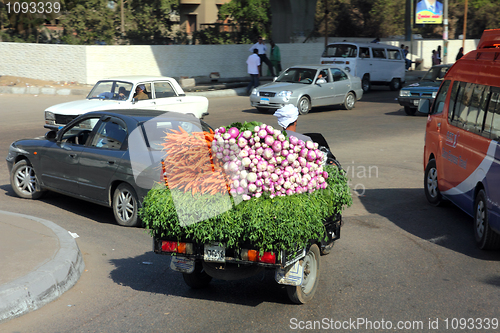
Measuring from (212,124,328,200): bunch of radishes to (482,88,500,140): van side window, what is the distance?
2583 millimetres

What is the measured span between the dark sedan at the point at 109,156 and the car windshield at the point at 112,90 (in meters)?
4.43

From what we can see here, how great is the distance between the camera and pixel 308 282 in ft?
16.4

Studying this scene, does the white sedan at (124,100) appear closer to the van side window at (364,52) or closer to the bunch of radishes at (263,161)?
the bunch of radishes at (263,161)

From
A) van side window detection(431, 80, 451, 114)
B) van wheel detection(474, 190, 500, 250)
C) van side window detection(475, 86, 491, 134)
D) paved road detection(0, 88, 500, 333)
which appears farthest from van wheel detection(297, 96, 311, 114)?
van wheel detection(474, 190, 500, 250)

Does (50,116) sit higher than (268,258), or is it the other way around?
(50,116)

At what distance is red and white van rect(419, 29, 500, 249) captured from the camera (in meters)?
6.16

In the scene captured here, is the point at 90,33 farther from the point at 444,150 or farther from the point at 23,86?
the point at 444,150

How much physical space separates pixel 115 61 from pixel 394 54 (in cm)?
1407

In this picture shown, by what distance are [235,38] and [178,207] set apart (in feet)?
101

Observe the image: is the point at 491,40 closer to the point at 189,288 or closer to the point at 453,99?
the point at 453,99

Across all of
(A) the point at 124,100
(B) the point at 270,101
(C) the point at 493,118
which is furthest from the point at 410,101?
(C) the point at 493,118

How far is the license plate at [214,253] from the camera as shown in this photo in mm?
4590

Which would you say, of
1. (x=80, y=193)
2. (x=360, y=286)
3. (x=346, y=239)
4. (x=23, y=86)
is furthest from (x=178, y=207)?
(x=23, y=86)

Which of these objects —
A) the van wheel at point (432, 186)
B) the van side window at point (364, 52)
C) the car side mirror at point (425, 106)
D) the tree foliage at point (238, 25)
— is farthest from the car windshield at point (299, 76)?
the tree foliage at point (238, 25)
